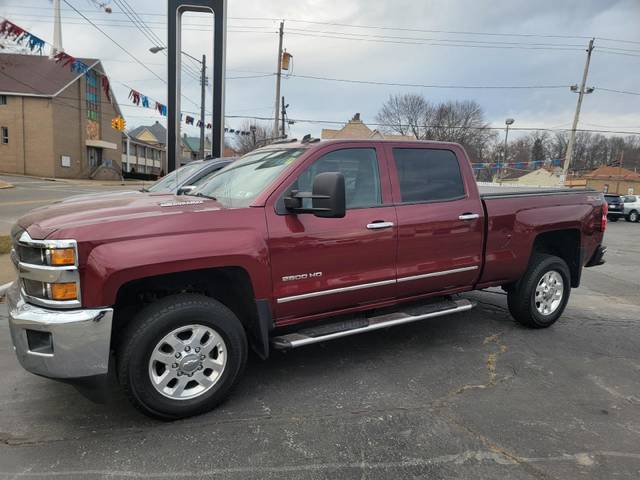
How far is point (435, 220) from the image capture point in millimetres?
4211

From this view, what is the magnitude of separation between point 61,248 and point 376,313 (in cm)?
275

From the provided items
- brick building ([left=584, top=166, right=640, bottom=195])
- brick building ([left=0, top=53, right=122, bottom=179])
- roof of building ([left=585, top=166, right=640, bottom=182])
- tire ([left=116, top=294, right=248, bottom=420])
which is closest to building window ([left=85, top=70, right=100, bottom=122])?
brick building ([left=0, top=53, right=122, bottom=179])

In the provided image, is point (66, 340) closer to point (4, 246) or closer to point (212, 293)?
point (212, 293)

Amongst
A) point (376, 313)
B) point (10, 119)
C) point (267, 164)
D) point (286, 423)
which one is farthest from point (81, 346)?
point (10, 119)

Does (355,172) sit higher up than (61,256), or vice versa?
(355,172)

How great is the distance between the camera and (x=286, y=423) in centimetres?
320

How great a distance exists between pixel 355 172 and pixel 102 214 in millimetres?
1986

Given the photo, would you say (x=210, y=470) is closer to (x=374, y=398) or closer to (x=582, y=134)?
(x=374, y=398)

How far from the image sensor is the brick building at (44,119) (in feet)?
126

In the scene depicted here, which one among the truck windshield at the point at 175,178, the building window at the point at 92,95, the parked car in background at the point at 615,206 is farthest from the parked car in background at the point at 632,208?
the building window at the point at 92,95

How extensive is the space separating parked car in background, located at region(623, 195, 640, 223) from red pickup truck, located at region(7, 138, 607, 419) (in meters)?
26.2

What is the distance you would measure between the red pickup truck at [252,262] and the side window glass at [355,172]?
12 millimetres

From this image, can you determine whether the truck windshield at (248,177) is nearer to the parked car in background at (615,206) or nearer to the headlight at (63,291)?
the headlight at (63,291)

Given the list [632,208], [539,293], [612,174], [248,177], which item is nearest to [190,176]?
[248,177]
